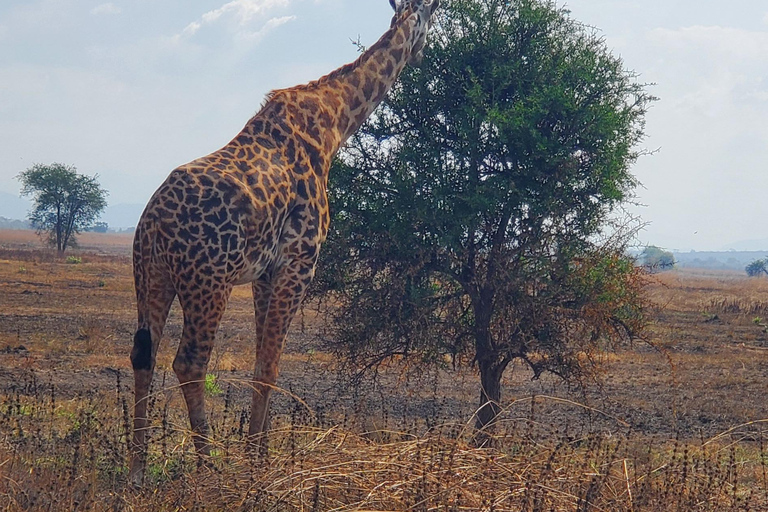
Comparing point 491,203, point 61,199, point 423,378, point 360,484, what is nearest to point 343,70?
point 491,203

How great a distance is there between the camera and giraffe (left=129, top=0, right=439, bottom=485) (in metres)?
6.35

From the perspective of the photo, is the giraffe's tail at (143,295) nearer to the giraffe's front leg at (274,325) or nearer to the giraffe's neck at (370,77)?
the giraffe's front leg at (274,325)

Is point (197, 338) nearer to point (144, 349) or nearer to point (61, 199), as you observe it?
point (144, 349)

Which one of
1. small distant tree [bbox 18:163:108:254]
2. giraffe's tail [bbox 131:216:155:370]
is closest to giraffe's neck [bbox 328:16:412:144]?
giraffe's tail [bbox 131:216:155:370]

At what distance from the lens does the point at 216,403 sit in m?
12.0

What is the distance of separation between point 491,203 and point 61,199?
209ft

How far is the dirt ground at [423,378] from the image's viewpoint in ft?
38.2

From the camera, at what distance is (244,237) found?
657 centimetres

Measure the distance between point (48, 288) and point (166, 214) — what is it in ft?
93.4

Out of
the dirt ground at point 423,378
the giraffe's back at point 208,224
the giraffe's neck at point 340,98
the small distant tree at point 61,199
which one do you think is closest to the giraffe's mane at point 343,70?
the giraffe's neck at point 340,98

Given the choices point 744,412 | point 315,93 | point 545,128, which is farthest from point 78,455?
point 744,412

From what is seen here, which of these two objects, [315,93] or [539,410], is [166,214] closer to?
[315,93]

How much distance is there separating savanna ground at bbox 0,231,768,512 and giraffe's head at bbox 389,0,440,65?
10.7ft

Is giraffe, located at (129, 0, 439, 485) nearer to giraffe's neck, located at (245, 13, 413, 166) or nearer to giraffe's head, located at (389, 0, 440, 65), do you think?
giraffe's neck, located at (245, 13, 413, 166)
